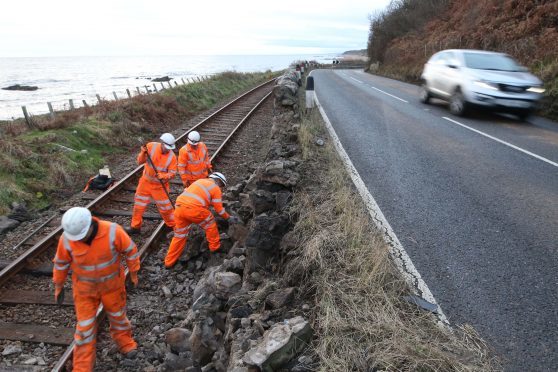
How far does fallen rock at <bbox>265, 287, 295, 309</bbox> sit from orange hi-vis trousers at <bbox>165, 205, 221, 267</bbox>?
94.5 inches

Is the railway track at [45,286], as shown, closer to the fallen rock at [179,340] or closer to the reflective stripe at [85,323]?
the reflective stripe at [85,323]

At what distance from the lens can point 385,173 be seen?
6.73 meters

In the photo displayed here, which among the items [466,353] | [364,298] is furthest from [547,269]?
[364,298]

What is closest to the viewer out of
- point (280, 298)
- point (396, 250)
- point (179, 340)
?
point (280, 298)

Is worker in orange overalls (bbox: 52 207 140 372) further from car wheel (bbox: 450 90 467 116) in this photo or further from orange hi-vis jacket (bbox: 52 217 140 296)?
car wheel (bbox: 450 90 467 116)

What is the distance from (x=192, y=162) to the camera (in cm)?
694

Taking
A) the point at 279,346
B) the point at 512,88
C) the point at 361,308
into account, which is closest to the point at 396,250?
the point at 361,308

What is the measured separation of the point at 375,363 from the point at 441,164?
5.33 m

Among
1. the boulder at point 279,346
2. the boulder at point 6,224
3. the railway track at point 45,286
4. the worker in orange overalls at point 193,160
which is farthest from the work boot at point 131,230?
the boulder at point 279,346

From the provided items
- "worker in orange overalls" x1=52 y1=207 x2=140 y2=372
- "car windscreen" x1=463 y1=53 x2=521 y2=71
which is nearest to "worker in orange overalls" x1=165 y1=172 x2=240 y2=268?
"worker in orange overalls" x1=52 y1=207 x2=140 y2=372

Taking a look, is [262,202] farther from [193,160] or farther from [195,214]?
[193,160]

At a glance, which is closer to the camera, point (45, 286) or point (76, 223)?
point (76, 223)

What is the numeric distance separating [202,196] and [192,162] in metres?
1.46

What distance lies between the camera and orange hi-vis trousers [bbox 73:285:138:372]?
12.6ft
